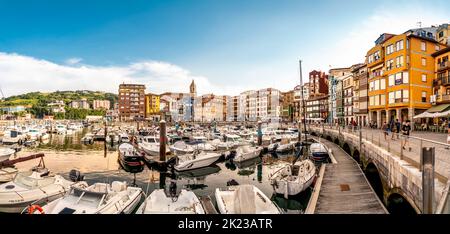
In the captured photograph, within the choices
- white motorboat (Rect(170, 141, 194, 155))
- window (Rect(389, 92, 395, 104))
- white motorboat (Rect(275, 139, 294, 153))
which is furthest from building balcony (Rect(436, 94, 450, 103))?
white motorboat (Rect(170, 141, 194, 155))

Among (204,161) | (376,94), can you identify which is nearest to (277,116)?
(376,94)

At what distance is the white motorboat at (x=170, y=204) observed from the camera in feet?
25.3

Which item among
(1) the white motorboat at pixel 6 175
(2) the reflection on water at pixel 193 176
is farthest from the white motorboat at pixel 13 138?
(1) the white motorboat at pixel 6 175

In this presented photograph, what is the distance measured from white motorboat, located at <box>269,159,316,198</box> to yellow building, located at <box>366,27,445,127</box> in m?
18.0

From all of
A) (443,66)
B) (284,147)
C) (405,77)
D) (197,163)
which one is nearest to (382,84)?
(405,77)

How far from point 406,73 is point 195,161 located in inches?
979

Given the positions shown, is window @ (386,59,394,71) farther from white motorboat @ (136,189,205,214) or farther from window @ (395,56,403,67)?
white motorboat @ (136,189,205,214)

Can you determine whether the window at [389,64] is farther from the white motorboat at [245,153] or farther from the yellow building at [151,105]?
the yellow building at [151,105]

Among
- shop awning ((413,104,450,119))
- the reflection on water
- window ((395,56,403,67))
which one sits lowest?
the reflection on water

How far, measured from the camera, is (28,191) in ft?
33.4

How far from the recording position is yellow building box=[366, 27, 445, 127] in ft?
88.4

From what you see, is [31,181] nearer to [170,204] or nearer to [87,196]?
[87,196]

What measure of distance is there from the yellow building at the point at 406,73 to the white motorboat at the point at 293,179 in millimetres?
17980
